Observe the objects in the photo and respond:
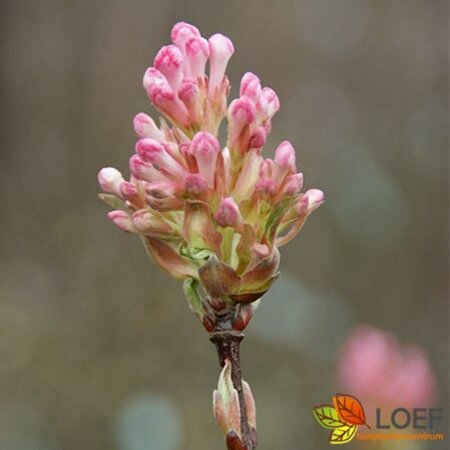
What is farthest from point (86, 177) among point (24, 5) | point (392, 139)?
point (392, 139)

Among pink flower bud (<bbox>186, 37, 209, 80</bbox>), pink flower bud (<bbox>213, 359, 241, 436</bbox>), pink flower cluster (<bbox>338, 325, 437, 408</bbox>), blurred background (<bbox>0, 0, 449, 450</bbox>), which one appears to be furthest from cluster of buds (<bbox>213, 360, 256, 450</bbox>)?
blurred background (<bbox>0, 0, 449, 450</bbox>)

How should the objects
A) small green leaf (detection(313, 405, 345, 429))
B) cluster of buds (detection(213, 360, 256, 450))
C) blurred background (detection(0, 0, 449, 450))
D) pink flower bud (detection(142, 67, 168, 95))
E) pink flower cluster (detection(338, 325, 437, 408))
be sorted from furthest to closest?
blurred background (detection(0, 0, 449, 450)) → pink flower cluster (detection(338, 325, 437, 408)) → small green leaf (detection(313, 405, 345, 429)) → pink flower bud (detection(142, 67, 168, 95)) → cluster of buds (detection(213, 360, 256, 450))

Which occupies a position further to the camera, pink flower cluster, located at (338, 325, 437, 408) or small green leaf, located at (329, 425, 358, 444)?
pink flower cluster, located at (338, 325, 437, 408)

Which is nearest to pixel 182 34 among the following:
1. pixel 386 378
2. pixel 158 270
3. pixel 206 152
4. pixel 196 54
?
pixel 196 54

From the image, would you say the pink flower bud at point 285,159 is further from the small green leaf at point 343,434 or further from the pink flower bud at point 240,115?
the small green leaf at point 343,434

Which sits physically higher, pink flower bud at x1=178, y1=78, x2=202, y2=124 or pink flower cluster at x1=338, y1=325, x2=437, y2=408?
pink flower bud at x1=178, y1=78, x2=202, y2=124

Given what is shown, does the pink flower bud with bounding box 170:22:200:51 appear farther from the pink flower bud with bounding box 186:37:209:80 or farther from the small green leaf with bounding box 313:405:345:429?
the small green leaf with bounding box 313:405:345:429

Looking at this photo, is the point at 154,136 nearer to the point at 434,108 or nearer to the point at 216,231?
the point at 216,231
